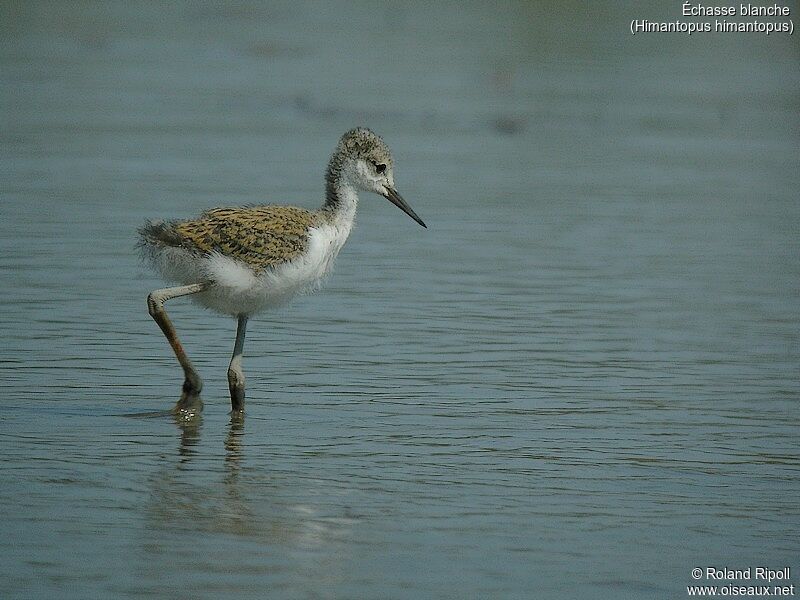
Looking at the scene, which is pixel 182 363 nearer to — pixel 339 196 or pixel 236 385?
pixel 236 385

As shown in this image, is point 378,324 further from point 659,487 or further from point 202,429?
point 659,487

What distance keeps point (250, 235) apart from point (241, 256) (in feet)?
0.42

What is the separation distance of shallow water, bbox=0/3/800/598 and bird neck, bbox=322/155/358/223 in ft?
3.25

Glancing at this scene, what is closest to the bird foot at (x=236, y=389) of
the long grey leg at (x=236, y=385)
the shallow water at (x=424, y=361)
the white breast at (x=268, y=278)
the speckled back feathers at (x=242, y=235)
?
the long grey leg at (x=236, y=385)

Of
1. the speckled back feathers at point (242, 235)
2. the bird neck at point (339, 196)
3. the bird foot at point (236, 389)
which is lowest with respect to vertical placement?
the bird foot at point (236, 389)

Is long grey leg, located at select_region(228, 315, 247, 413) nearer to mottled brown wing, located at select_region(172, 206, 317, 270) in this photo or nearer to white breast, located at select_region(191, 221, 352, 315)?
white breast, located at select_region(191, 221, 352, 315)

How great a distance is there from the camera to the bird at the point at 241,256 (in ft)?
31.0

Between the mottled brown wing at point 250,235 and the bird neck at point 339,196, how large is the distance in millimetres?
321

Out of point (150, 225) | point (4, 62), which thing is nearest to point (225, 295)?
point (150, 225)

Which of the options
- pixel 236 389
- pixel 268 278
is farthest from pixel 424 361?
pixel 268 278

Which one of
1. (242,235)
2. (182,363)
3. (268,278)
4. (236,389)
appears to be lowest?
(236,389)

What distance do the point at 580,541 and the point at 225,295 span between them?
2.80 meters

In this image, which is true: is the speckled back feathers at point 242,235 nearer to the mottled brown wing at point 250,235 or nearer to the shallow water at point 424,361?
the mottled brown wing at point 250,235

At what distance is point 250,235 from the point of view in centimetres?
952
